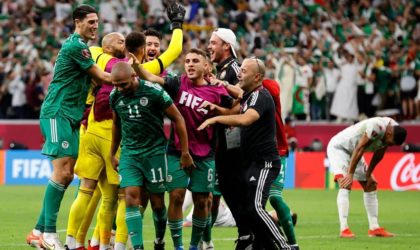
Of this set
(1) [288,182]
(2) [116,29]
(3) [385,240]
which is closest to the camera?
(3) [385,240]

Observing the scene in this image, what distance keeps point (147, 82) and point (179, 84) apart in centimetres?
80

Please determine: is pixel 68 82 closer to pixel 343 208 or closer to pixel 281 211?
pixel 281 211

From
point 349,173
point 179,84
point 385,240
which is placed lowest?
point 385,240

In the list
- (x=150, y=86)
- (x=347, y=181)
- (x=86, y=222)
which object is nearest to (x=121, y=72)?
(x=150, y=86)

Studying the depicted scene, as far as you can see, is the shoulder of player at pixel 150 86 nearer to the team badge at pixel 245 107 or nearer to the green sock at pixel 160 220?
the team badge at pixel 245 107

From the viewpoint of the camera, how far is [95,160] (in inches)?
508

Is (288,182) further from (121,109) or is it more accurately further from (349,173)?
(121,109)

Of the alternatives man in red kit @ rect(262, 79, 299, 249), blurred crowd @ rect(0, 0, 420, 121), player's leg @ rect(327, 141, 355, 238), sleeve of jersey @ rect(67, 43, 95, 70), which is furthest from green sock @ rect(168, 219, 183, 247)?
blurred crowd @ rect(0, 0, 420, 121)

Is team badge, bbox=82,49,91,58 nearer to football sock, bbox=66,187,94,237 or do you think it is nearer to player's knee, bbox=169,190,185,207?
football sock, bbox=66,187,94,237

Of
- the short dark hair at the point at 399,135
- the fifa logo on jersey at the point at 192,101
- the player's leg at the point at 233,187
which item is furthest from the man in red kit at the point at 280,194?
the short dark hair at the point at 399,135

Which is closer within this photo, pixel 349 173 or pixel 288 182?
pixel 349 173

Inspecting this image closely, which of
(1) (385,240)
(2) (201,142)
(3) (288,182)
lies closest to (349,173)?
(1) (385,240)

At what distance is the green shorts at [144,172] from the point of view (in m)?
11.8

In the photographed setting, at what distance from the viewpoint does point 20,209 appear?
2038cm
